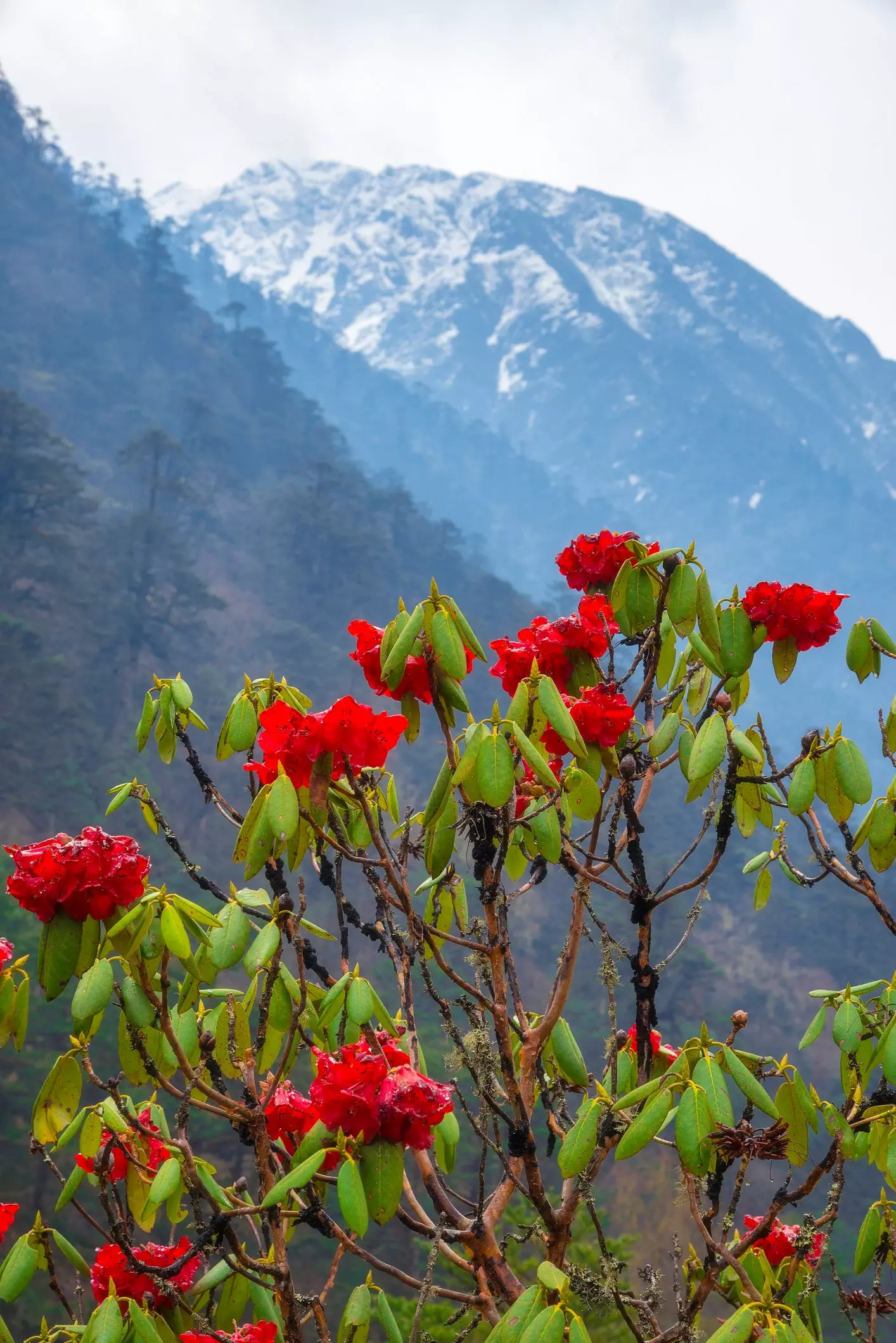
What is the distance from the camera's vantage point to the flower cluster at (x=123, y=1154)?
Answer: 1.42 m

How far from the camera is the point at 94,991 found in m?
1.23

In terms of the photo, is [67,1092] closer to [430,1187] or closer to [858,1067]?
[430,1187]

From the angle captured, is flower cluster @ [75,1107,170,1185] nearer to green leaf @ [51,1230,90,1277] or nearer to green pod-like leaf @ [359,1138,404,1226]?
green leaf @ [51,1230,90,1277]

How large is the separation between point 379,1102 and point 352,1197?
0.34 ft

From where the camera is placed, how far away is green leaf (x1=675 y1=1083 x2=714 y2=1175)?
44.9 inches

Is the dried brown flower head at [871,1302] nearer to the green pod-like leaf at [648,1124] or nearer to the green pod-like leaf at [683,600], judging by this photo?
the green pod-like leaf at [648,1124]

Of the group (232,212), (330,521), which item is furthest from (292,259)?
(330,521)

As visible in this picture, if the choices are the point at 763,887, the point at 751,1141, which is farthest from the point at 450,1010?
the point at 763,887

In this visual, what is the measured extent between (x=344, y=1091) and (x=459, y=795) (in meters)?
0.59

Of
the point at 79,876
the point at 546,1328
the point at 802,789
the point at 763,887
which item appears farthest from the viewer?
the point at 763,887

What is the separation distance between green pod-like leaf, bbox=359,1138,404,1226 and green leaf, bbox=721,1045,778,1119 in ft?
1.40

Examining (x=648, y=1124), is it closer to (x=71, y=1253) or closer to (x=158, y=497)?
(x=71, y=1253)

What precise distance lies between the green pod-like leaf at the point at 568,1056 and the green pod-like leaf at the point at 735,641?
632 mm

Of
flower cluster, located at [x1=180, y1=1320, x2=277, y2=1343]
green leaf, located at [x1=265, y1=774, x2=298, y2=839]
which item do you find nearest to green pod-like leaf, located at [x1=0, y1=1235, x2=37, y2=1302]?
flower cluster, located at [x1=180, y1=1320, x2=277, y2=1343]
